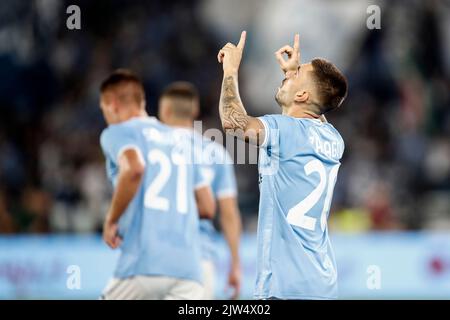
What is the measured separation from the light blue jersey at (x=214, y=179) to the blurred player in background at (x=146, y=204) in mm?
919

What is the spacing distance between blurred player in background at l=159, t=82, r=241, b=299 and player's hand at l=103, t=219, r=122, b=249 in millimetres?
1629

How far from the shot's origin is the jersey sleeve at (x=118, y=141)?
729cm

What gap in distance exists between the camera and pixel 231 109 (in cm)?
551

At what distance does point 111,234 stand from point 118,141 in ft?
2.46

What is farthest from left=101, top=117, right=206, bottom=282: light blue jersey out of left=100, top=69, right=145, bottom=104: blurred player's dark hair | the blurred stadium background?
the blurred stadium background

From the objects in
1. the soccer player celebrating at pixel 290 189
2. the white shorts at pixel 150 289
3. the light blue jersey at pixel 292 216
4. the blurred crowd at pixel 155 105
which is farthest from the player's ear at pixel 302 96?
the blurred crowd at pixel 155 105

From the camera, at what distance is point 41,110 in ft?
55.7

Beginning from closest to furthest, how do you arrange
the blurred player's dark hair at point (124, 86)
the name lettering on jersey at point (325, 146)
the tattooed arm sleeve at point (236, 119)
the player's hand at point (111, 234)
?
1. the tattooed arm sleeve at point (236, 119)
2. the name lettering on jersey at point (325, 146)
3. the player's hand at point (111, 234)
4. the blurred player's dark hair at point (124, 86)

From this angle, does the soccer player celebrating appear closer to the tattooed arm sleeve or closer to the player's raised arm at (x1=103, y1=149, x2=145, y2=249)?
the tattooed arm sleeve

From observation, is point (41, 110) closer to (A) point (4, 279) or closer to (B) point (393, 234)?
(A) point (4, 279)

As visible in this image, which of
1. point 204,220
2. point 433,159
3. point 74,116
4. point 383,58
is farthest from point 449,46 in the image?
point 204,220

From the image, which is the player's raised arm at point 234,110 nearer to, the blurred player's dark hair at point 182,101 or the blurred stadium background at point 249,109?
the blurred player's dark hair at point 182,101

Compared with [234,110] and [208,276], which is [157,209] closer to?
[208,276]

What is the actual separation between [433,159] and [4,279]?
7.41m
